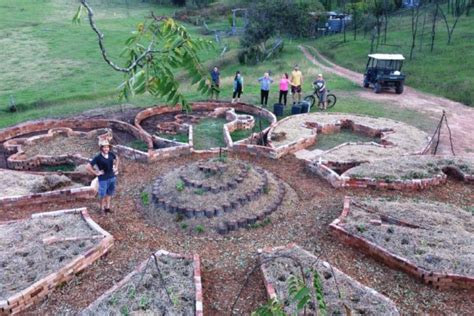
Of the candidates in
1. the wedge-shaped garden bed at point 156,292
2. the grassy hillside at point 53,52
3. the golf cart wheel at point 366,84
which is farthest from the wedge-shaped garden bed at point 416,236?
the grassy hillside at point 53,52

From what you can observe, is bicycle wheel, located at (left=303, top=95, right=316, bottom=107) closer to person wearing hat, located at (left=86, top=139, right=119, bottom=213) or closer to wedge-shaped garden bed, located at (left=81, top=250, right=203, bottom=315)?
person wearing hat, located at (left=86, top=139, right=119, bottom=213)

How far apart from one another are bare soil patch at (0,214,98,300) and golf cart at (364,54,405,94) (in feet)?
44.7

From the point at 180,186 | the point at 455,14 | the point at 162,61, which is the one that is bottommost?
the point at 180,186

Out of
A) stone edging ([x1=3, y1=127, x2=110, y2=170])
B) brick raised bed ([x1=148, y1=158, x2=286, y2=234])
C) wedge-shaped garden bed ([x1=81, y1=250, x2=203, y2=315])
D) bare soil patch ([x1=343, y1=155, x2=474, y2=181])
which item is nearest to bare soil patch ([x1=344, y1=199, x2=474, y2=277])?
bare soil patch ([x1=343, y1=155, x2=474, y2=181])

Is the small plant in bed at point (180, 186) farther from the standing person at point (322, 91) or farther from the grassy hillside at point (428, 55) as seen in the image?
the grassy hillside at point (428, 55)

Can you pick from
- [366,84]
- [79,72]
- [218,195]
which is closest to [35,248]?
[218,195]

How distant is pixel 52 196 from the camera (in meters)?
8.94

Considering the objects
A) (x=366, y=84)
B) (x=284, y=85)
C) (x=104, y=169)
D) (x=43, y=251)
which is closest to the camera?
(x=43, y=251)

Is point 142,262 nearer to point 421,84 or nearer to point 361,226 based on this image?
point 361,226

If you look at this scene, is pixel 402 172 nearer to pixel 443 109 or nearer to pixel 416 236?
pixel 416 236

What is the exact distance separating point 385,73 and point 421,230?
11.9 m

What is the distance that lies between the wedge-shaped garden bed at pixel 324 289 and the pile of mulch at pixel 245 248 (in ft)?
0.90

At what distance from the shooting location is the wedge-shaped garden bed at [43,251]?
6.12m

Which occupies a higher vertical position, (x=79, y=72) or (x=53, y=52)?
(x=53, y=52)
